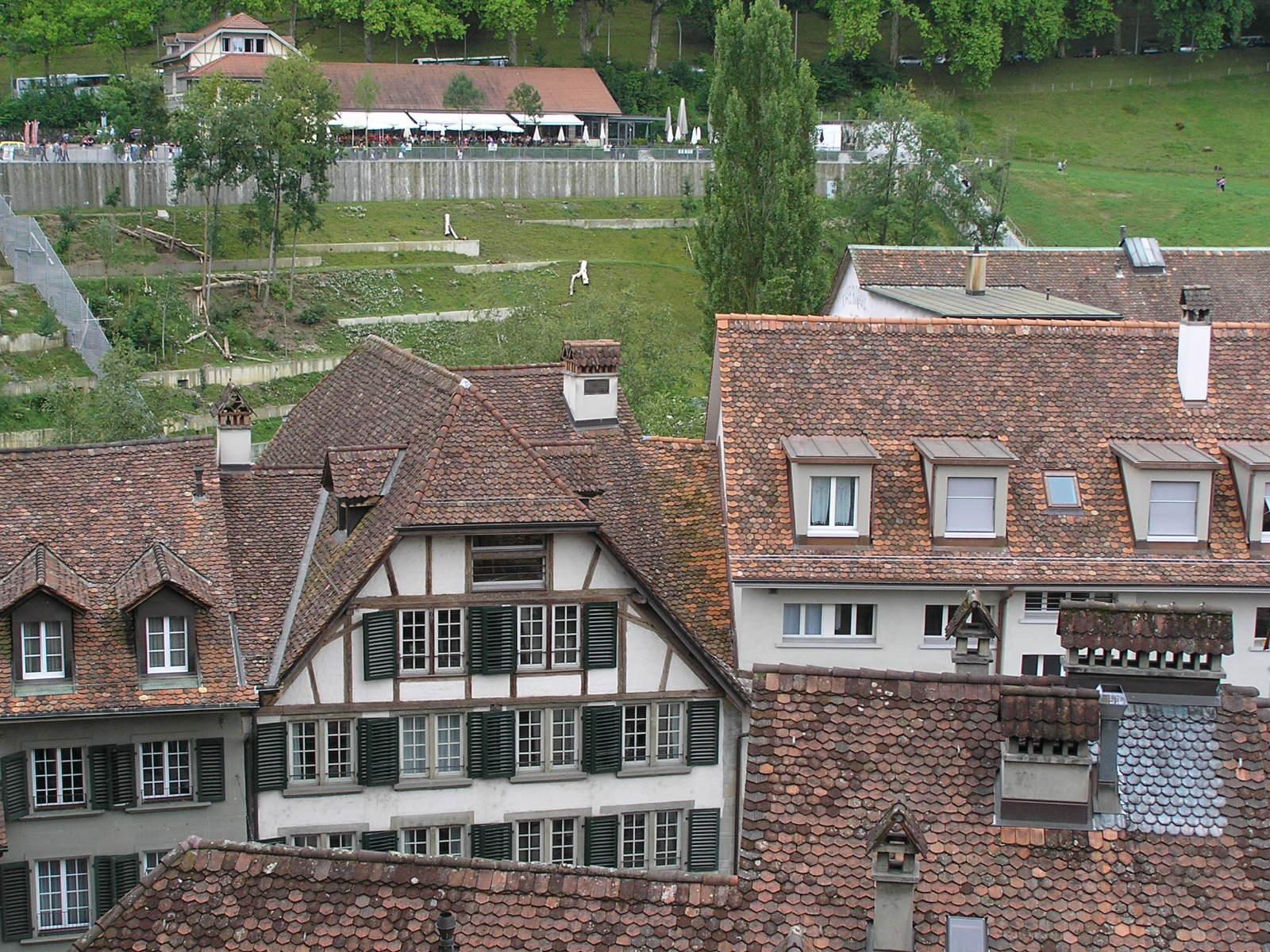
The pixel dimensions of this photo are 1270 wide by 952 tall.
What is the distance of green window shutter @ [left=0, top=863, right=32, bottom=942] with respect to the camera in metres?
→ 29.1

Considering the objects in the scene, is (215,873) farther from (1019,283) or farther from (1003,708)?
(1019,283)

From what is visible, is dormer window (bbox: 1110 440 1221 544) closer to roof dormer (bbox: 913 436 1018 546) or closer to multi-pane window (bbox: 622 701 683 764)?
roof dormer (bbox: 913 436 1018 546)

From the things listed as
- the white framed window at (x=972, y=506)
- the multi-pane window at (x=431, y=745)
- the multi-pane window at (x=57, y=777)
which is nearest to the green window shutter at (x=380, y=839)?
the multi-pane window at (x=431, y=745)

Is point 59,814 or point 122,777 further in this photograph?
point 122,777

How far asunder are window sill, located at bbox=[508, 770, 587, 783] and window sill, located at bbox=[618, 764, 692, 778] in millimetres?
723

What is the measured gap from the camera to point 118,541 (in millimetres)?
30953

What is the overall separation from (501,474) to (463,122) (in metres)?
88.5

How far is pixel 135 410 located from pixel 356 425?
1623cm

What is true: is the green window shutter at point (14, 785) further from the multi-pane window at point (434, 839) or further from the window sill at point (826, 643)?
the window sill at point (826, 643)

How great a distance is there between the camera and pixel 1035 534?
33531mm

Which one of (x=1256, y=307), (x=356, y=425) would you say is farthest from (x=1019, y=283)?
(x=356, y=425)

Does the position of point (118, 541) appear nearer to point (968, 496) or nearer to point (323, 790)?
point (323, 790)

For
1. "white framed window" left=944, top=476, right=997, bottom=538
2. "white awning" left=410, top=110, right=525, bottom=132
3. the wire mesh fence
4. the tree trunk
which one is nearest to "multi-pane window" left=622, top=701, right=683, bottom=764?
"white framed window" left=944, top=476, right=997, bottom=538

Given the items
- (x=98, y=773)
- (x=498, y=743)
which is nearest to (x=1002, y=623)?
(x=498, y=743)
